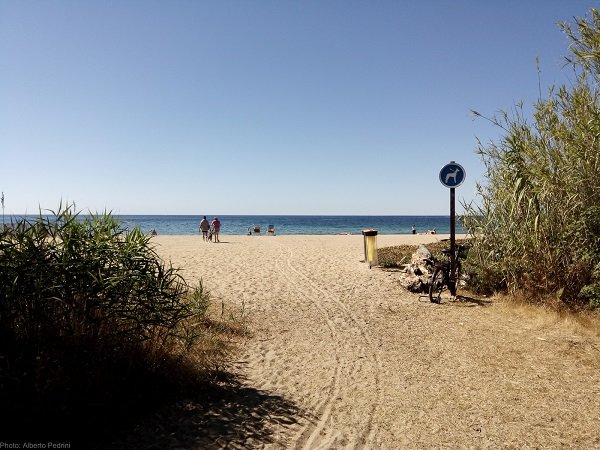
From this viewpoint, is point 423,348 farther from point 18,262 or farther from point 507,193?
point 18,262

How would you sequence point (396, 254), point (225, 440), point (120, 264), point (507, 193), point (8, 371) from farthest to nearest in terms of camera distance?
point (396, 254), point (507, 193), point (120, 264), point (225, 440), point (8, 371)

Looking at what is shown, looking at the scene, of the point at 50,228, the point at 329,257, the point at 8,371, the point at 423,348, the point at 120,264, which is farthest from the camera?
the point at 329,257

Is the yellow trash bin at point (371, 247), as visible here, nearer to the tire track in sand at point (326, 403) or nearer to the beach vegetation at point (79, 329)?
the tire track in sand at point (326, 403)

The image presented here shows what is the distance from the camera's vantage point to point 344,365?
6066 mm

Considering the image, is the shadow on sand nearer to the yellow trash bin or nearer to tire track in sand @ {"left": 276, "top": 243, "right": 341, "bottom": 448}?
tire track in sand @ {"left": 276, "top": 243, "right": 341, "bottom": 448}

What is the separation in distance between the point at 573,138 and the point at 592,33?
2.20 meters

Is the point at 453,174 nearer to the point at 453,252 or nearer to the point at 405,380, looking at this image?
the point at 453,252

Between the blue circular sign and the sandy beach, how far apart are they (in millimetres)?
3219

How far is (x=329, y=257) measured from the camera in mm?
19203

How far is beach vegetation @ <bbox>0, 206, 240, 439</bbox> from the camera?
3.60 metres

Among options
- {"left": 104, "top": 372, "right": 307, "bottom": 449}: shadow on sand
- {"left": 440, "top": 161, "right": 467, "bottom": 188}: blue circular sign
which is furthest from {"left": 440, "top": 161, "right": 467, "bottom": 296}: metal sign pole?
{"left": 104, "top": 372, "right": 307, "bottom": 449}: shadow on sand

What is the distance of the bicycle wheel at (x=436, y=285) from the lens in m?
10.1

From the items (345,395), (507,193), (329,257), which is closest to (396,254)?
(329,257)

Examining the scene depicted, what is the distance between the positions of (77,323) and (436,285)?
364 inches
